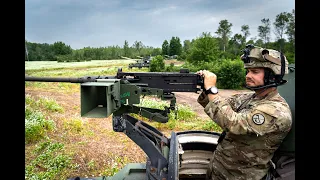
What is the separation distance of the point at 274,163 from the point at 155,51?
52457 mm

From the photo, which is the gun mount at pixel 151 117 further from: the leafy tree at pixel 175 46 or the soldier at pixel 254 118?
the leafy tree at pixel 175 46

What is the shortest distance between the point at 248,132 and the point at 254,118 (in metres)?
0.16

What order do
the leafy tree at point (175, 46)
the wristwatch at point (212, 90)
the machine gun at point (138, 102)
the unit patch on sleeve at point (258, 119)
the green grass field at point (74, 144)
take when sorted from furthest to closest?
the leafy tree at point (175, 46) < the green grass field at point (74, 144) < the wristwatch at point (212, 90) < the machine gun at point (138, 102) < the unit patch on sleeve at point (258, 119)

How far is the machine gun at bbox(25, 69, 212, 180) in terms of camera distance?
2.97 meters

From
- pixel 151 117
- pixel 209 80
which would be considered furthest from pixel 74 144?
pixel 209 80

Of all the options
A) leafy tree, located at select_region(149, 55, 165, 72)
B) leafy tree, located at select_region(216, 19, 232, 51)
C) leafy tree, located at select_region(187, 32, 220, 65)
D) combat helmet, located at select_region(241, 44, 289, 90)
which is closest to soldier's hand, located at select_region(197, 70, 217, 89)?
combat helmet, located at select_region(241, 44, 289, 90)

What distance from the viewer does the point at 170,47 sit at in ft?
179

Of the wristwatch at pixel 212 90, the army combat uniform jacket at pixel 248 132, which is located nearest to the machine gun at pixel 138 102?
the wristwatch at pixel 212 90

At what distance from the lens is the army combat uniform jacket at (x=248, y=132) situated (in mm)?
2869

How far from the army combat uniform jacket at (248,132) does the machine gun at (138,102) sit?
544 millimetres

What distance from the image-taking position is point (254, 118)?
287 centimetres

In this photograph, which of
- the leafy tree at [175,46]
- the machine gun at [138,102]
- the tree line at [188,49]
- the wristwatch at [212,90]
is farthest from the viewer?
the leafy tree at [175,46]

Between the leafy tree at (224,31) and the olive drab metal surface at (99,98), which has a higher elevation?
the leafy tree at (224,31)

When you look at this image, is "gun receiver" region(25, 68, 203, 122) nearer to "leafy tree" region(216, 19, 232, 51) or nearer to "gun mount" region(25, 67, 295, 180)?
"gun mount" region(25, 67, 295, 180)
